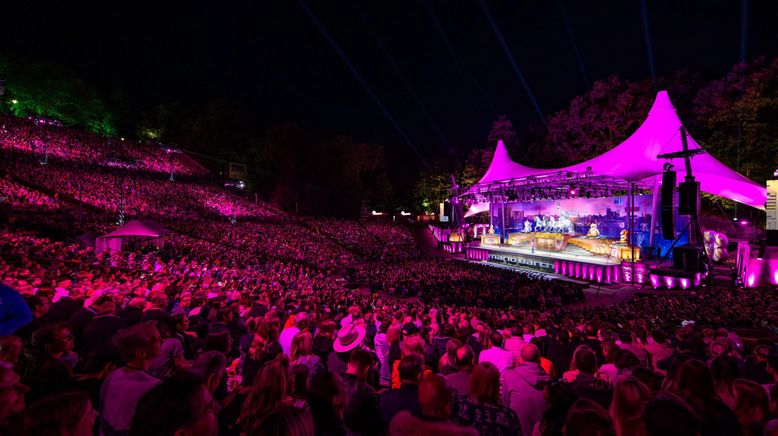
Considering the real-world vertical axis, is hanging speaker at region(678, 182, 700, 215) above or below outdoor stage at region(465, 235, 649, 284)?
above

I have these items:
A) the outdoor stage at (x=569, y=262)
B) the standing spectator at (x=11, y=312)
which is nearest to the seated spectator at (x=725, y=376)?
the standing spectator at (x=11, y=312)

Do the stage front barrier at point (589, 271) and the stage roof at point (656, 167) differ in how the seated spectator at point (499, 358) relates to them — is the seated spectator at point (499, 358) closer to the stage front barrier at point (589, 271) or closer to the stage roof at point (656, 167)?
the stage roof at point (656, 167)

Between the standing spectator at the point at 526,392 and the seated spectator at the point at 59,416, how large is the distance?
2514 millimetres

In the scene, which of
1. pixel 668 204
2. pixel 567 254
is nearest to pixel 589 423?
pixel 668 204

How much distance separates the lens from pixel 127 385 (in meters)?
2.10

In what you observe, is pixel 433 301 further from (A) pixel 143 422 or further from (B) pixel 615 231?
(B) pixel 615 231

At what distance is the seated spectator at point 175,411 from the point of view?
1.51 metres

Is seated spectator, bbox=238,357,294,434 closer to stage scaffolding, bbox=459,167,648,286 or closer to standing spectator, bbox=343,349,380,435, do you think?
standing spectator, bbox=343,349,380,435

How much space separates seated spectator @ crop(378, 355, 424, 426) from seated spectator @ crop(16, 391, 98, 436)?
144 cm

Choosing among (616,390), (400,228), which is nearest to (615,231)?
(400,228)

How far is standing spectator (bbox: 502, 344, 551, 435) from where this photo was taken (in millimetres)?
2686

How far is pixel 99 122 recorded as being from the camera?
50.3 metres

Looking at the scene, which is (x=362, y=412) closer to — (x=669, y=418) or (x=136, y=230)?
(x=669, y=418)

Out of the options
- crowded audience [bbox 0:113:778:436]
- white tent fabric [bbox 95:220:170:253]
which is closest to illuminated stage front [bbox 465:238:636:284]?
crowded audience [bbox 0:113:778:436]
